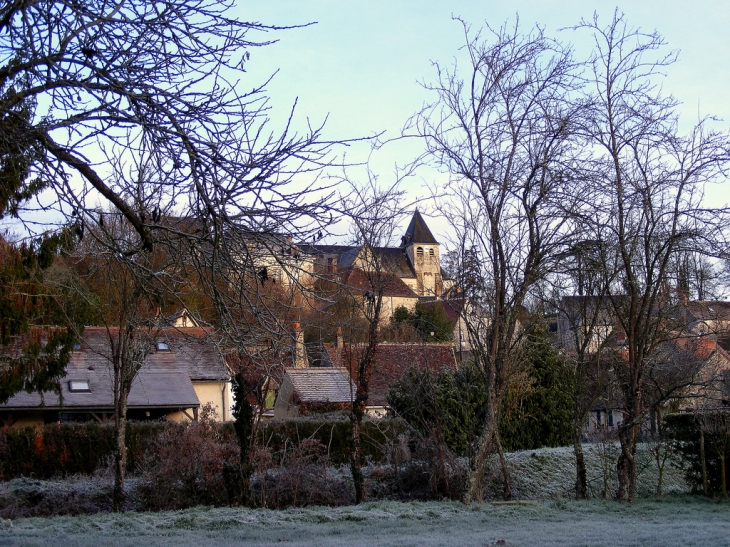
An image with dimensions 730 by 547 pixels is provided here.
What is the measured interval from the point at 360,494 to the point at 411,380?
2.92m

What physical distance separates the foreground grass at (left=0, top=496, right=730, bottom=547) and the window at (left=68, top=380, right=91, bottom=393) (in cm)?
1316

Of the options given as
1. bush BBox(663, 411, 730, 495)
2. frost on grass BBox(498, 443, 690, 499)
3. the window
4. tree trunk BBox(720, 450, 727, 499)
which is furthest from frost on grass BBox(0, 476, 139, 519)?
tree trunk BBox(720, 450, 727, 499)

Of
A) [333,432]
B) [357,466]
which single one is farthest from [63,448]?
[357,466]

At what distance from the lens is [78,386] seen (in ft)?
72.4

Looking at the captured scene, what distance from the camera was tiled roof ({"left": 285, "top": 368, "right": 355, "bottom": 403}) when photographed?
2394cm

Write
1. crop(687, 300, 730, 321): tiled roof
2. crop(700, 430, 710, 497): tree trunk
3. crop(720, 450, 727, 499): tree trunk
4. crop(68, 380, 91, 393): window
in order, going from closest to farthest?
1. crop(687, 300, 730, 321): tiled roof
2. crop(720, 450, 727, 499): tree trunk
3. crop(700, 430, 710, 497): tree trunk
4. crop(68, 380, 91, 393): window

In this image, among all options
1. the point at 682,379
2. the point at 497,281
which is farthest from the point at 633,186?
the point at 682,379

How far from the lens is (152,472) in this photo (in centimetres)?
1266

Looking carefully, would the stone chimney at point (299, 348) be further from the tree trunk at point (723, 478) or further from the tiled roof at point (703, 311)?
the tree trunk at point (723, 478)

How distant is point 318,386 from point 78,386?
24.6 feet

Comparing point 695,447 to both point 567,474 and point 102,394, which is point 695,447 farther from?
point 102,394

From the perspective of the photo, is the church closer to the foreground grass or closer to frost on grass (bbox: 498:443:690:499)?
the foreground grass

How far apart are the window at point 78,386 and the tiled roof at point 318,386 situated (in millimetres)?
6200

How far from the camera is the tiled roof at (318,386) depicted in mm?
23938
